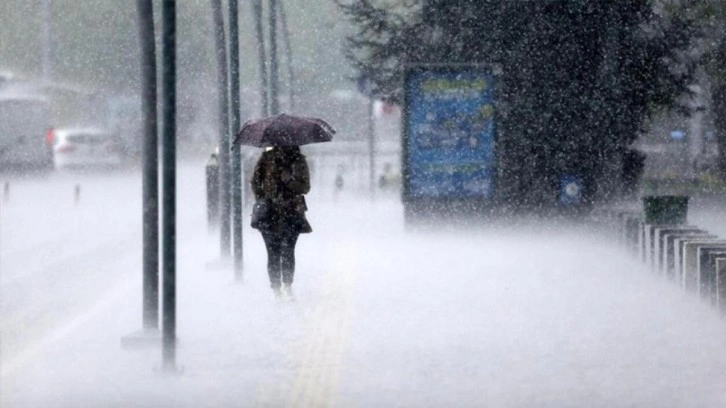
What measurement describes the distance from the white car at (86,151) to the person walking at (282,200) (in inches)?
1700

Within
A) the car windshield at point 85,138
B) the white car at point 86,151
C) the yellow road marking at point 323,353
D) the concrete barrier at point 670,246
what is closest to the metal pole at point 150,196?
the yellow road marking at point 323,353

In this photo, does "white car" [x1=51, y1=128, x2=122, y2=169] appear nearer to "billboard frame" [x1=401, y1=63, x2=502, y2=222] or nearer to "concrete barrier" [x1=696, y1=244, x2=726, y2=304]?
"billboard frame" [x1=401, y1=63, x2=502, y2=222]

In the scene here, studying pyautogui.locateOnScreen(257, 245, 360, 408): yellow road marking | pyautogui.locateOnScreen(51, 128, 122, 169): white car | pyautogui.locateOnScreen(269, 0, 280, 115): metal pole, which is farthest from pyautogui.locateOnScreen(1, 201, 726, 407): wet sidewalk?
pyautogui.locateOnScreen(51, 128, 122, 169): white car

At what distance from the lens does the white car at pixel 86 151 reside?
60188 mm

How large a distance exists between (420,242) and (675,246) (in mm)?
7797

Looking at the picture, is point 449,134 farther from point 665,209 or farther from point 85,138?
point 85,138

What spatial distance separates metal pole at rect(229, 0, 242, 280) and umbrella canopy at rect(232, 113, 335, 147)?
204cm

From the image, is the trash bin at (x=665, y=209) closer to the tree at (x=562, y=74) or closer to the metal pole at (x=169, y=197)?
the tree at (x=562, y=74)

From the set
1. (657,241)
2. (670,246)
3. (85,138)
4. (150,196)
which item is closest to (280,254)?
(150,196)

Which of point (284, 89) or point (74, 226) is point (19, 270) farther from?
point (284, 89)

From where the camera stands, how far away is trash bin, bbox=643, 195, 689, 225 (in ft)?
74.4

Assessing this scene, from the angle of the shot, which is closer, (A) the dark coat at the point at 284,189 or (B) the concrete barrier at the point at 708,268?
(B) the concrete barrier at the point at 708,268

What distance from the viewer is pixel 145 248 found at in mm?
14352

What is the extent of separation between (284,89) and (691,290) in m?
84.7
